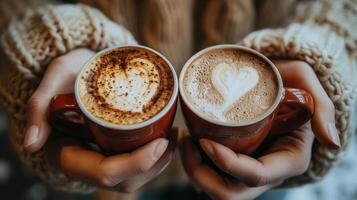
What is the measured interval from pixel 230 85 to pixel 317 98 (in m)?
0.11

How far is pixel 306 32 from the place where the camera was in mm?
613

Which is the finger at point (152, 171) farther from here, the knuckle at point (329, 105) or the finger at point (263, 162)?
the knuckle at point (329, 105)

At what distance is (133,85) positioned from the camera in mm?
487

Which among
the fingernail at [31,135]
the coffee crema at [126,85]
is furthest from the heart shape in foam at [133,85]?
the fingernail at [31,135]

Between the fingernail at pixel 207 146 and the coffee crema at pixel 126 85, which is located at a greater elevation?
the coffee crema at pixel 126 85

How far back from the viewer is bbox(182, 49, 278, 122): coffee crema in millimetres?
473

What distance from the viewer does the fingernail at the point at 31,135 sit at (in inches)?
19.6

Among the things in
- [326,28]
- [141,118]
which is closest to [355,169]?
[326,28]

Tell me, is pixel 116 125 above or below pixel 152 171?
above

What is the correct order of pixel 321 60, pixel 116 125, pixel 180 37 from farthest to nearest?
pixel 180 37 < pixel 321 60 < pixel 116 125

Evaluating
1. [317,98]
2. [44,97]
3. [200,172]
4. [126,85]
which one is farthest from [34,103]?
[317,98]

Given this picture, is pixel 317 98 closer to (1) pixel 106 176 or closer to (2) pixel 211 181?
(2) pixel 211 181

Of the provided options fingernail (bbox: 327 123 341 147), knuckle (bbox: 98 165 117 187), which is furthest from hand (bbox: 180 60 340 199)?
knuckle (bbox: 98 165 117 187)

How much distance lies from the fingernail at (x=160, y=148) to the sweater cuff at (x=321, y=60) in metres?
0.20
